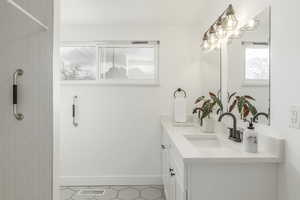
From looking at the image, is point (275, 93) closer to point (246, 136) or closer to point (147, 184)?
point (246, 136)

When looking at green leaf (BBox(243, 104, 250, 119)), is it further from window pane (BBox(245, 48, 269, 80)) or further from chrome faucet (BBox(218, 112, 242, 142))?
window pane (BBox(245, 48, 269, 80))

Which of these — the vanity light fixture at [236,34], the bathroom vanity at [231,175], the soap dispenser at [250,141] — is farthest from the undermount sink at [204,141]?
the vanity light fixture at [236,34]

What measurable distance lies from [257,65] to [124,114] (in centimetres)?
208

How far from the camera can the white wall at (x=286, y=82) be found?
4.28ft

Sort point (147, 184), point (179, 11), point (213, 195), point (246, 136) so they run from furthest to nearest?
point (147, 184)
point (179, 11)
point (246, 136)
point (213, 195)

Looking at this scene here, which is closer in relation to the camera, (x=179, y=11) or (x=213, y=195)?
(x=213, y=195)

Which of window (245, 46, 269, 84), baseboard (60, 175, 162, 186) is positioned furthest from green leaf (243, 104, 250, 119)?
baseboard (60, 175, 162, 186)

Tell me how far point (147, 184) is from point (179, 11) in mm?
2322

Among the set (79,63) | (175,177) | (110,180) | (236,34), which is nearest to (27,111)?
(175,177)

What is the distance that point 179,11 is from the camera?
314 centimetres

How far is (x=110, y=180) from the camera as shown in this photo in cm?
348

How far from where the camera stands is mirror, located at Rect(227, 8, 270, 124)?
65.1 inches

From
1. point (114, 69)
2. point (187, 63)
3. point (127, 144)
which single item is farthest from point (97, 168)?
point (187, 63)

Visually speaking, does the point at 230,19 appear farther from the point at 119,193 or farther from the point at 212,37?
the point at 119,193
